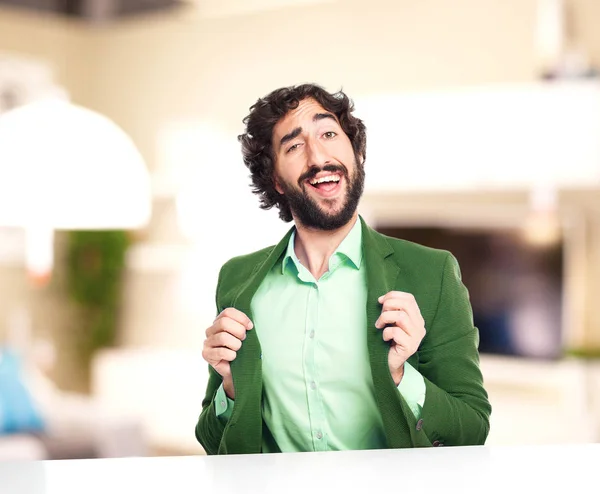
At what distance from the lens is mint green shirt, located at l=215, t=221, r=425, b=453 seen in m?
0.48

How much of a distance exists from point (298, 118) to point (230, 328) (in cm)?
13

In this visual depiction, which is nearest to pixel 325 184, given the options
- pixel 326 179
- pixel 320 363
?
pixel 326 179

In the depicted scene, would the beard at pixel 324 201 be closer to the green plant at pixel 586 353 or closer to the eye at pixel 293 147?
the eye at pixel 293 147

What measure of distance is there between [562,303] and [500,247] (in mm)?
252

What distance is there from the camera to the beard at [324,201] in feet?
1.58

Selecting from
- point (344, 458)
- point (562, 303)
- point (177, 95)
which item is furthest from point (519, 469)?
point (177, 95)

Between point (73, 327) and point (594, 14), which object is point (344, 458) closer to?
point (594, 14)

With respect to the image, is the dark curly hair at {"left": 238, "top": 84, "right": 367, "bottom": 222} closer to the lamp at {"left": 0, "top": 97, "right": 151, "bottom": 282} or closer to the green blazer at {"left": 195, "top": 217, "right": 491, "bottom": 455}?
the green blazer at {"left": 195, "top": 217, "right": 491, "bottom": 455}

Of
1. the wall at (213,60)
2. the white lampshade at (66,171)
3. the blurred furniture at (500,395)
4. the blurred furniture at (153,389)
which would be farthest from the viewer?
the blurred furniture at (153,389)

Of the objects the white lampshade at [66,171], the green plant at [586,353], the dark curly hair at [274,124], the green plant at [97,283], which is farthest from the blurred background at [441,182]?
the dark curly hair at [274,124]

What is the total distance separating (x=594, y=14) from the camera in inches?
98.3

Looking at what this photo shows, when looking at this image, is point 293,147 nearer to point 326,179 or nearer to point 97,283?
point 326,179

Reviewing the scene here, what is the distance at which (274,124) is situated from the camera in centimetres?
48

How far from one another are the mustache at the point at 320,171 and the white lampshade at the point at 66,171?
0.71ft
